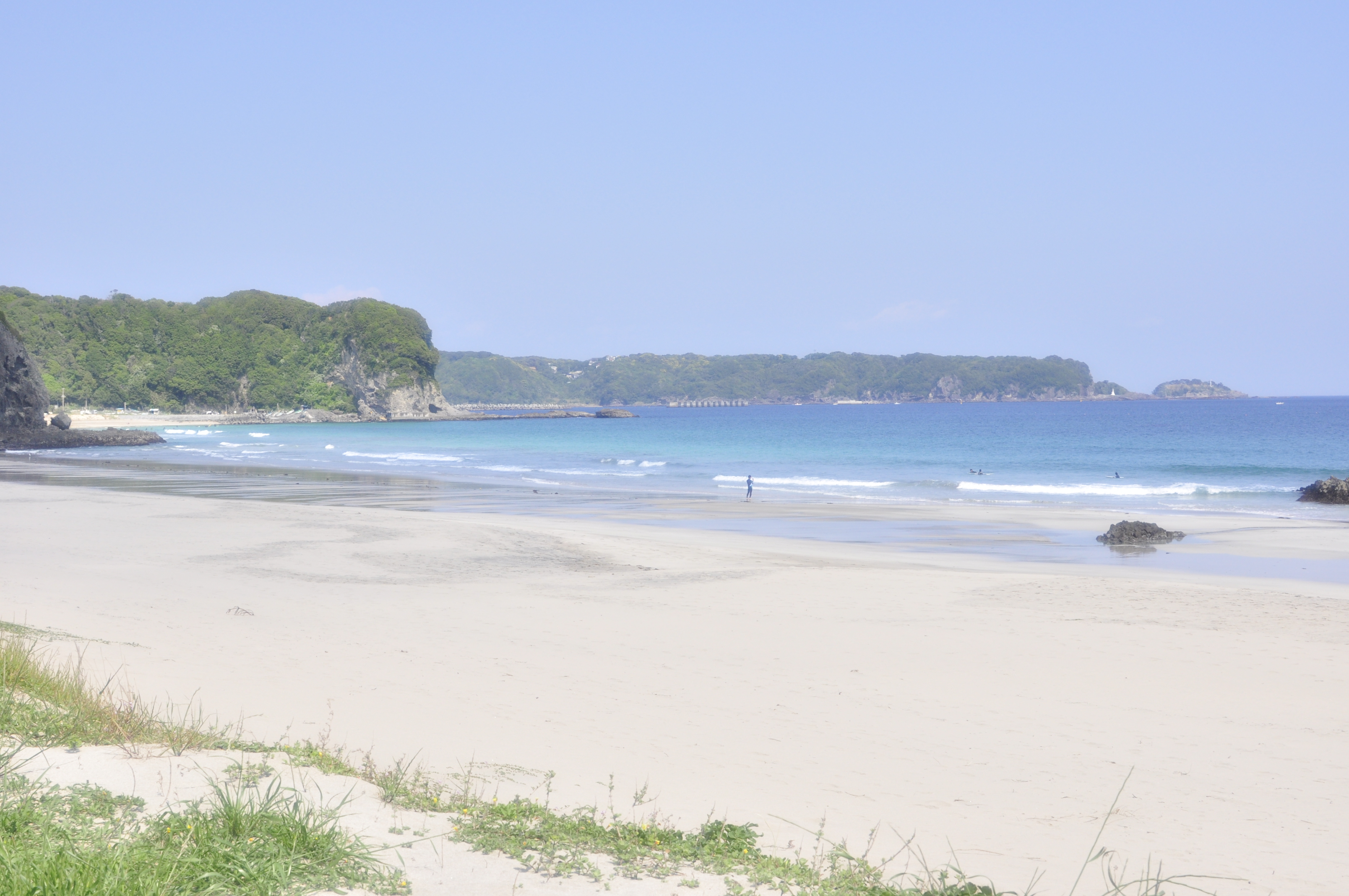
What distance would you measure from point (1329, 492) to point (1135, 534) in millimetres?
12814

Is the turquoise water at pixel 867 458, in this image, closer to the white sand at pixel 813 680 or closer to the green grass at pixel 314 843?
the white sand at pixel 813 680

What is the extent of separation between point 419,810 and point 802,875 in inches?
75.4

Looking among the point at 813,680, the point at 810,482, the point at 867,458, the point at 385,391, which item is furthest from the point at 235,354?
the point at 813,680

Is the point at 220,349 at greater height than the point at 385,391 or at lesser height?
greater

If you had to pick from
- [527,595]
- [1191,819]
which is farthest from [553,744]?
[527,595]

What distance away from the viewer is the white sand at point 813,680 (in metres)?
5.55

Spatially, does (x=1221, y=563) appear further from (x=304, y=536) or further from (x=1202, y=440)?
(x=1202, y=440)

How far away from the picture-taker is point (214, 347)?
152375 mm

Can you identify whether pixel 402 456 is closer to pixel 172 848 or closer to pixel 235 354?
pixel 172 848

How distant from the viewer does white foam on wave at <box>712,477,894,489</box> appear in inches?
1503

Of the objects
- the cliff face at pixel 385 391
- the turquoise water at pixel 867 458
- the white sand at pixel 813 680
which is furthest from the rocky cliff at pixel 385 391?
the white sand at pixel 813 680

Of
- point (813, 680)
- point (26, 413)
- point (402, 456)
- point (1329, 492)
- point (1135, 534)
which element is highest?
point (26, 413)

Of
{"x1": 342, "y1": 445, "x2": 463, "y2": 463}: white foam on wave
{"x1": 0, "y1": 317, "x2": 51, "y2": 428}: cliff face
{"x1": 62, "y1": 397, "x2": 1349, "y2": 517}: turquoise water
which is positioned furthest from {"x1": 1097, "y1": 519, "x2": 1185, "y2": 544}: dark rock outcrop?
{"x1": 0, "y1": 317, "x2": 51, "y2": 428}: cliff face

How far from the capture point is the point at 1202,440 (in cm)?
7462
